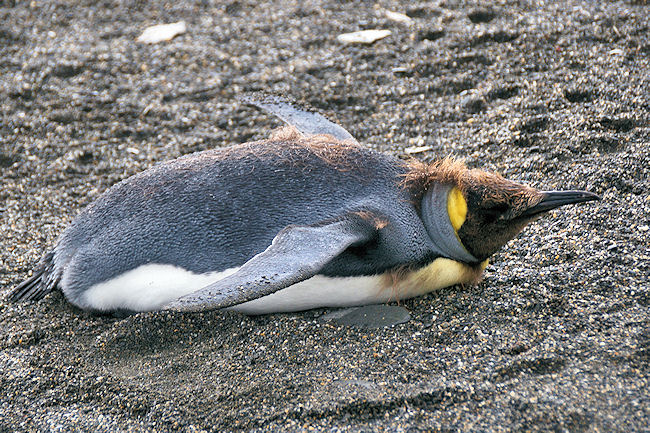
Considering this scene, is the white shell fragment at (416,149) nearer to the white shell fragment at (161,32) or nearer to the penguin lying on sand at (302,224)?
the penguin lying on sand at (302,224)

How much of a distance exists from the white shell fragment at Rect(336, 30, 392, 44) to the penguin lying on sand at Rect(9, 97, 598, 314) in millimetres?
2009

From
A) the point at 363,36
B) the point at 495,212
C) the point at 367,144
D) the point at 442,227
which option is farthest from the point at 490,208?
the point at 363,36

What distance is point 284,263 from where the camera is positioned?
2.28m

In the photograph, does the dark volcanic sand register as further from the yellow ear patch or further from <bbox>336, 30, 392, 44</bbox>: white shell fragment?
the yellow ear patch

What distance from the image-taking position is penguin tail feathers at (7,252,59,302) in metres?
2.89

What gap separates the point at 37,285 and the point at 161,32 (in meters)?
2.58

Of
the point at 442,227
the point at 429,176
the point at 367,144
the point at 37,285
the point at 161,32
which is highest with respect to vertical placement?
the point at 429,176

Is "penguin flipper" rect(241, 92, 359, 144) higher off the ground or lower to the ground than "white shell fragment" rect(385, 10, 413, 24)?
lower

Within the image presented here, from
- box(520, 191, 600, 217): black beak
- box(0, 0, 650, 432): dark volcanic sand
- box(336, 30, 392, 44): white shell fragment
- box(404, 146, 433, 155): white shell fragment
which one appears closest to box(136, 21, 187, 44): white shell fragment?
box(0, 0, 650, 432): dark volcanic sand

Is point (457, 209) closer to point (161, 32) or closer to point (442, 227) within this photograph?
point (442, 227)

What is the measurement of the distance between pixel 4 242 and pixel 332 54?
2.20m

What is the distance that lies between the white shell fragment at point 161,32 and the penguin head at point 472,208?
111 inches

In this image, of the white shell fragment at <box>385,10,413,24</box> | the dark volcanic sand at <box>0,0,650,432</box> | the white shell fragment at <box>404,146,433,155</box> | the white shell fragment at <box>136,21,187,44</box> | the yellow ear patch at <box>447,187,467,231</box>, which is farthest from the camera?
the white shell fragment at <box>136,21,187,44</box>

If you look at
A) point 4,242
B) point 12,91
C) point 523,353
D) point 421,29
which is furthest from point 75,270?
point 421,29
